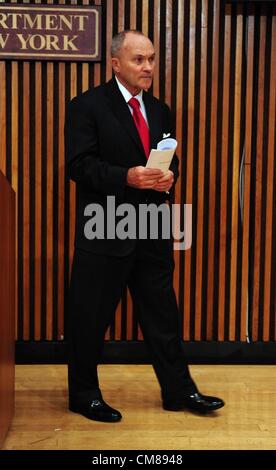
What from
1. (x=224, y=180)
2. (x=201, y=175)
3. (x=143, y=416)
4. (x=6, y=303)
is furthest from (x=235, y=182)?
(x=6, y=303)

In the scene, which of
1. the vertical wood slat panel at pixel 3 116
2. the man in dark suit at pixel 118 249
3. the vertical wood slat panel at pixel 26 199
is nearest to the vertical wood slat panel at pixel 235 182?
the man in dark suit at pixel 118 249

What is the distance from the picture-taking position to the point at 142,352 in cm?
399

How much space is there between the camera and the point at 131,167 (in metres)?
2.96

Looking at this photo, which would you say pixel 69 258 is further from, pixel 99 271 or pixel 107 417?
pixel 107 417

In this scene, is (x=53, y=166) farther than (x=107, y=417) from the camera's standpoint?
Yes

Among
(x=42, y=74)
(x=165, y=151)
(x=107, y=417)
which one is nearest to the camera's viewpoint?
(x=165, y=151)

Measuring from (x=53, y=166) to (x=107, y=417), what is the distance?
5.33 feet

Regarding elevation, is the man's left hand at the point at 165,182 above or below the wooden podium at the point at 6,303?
above

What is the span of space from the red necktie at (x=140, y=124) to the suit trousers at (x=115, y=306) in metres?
0.44

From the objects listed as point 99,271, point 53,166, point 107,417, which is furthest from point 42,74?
point 107,417

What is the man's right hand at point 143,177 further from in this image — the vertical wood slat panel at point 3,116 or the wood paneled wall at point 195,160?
the vertical wood slat panel at point 3,116

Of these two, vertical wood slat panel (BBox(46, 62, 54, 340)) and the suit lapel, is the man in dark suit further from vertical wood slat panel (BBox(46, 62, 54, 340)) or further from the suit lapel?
vertical wood slat panel (BBox(46, 62, 54, 340))

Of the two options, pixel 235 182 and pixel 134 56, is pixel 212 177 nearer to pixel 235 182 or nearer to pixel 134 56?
pixel 235 182

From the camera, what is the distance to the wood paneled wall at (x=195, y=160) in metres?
3.89
